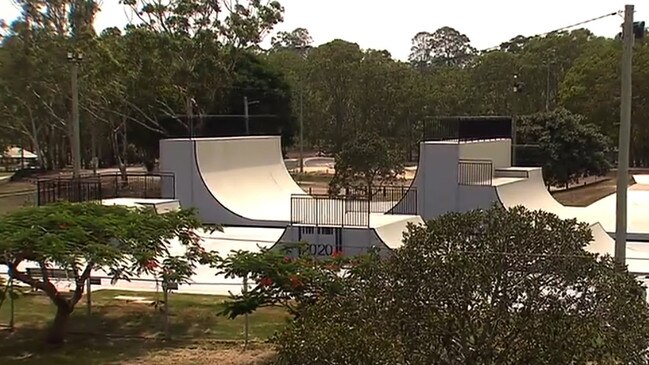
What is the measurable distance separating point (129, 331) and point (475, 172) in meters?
11.7

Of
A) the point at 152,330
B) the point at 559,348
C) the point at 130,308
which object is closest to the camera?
the point at 559,348

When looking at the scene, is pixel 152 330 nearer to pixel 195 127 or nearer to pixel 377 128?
pixel 195 127

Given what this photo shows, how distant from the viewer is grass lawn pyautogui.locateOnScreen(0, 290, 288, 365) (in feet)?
30.5

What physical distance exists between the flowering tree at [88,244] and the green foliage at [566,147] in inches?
829

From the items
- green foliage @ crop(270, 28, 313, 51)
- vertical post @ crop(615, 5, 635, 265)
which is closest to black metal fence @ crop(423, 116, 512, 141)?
vertical post @ crop(615, 5, 635, 265)

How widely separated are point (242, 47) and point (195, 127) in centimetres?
392

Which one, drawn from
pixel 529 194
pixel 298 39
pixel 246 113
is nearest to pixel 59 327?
pixel 529 194

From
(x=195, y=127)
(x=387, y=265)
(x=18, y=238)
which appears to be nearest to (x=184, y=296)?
(x=18, y=238)

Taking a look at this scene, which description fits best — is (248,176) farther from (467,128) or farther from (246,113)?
(246,113)

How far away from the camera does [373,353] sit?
4680 mm

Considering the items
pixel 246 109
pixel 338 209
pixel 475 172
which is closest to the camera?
pixel 338 209

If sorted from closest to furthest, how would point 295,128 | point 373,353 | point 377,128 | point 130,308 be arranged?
1. point 373,353
2. point 130,308
3. point 295,128
4. point 377,128

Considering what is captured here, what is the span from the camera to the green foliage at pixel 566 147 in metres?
28.8

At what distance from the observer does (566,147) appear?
28.9 metres
